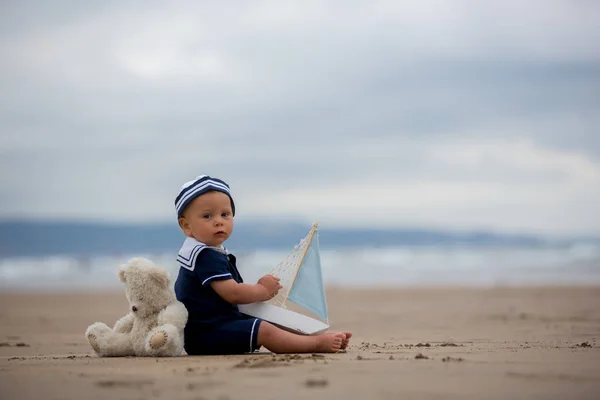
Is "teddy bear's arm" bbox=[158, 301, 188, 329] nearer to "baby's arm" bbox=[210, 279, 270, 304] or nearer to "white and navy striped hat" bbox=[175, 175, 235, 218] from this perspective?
"baby's arm" bbox=[210, 279, 270, 304]

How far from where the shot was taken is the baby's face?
502cm

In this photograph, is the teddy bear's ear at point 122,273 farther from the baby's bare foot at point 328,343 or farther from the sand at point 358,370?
the baby's bare foot at point 328,343

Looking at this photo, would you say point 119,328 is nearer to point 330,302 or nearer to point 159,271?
point 159,271

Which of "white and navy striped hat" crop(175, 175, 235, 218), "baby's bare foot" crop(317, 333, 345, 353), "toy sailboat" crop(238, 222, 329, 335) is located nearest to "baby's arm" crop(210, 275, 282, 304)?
"toy sailboat" crop(238, 222, 329, 335)

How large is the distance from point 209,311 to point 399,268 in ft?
59.6

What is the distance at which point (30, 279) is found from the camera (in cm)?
1988

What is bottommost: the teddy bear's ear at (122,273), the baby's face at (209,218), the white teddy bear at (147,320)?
the white teddy bear at (147,320)

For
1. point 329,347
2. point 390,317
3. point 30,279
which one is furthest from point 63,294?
point 329,347

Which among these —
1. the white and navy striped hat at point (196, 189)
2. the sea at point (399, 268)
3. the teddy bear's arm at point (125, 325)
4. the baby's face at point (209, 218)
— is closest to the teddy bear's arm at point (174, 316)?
the teddy bear's arm at point (125, 325)

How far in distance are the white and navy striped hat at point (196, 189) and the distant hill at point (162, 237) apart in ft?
89.2

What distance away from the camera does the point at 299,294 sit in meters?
5.22

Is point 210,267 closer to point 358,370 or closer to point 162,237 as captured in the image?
point 358,370

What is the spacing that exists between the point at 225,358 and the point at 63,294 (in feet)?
38.0

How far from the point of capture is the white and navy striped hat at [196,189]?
16.5ft
